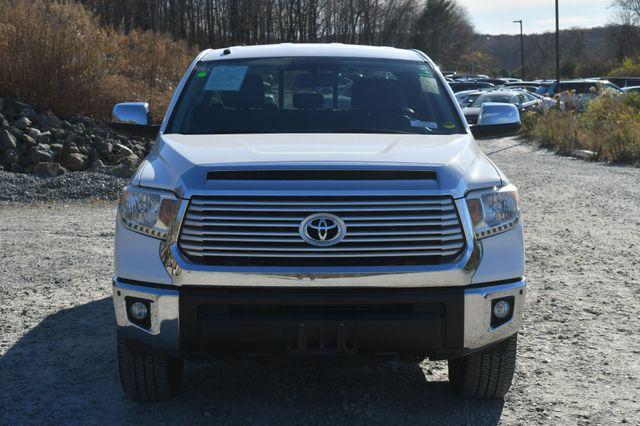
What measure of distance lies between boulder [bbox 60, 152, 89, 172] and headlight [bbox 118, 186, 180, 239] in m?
10.8

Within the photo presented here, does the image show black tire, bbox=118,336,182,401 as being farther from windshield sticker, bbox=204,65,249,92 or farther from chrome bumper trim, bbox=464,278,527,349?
windshield sticker, bbox=204,65,249,92

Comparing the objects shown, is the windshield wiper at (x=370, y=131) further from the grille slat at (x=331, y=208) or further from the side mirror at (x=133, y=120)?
the side mirror at (x=133, y=120)

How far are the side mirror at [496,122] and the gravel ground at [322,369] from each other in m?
1.34

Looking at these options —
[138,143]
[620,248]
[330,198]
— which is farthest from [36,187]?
[330,198]

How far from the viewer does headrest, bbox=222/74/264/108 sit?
5.30 m

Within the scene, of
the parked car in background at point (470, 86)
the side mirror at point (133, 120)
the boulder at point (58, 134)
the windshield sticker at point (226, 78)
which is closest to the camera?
the windshield sticker at point (226, 78)

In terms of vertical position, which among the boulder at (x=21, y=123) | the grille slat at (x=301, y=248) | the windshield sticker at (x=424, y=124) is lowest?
the grille slat at (x=301, y=248)

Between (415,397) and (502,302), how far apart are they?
0.84m

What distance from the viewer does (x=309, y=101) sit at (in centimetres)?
536

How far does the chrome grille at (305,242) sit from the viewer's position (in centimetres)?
392

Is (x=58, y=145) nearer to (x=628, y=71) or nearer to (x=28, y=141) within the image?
(x=28, y=141)

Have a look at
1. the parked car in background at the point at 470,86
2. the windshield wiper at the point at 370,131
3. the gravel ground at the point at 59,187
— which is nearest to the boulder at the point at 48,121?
the gravel ground at the point at 59,187

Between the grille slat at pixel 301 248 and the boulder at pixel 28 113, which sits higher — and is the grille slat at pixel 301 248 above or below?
below

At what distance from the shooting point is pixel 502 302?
413cm
